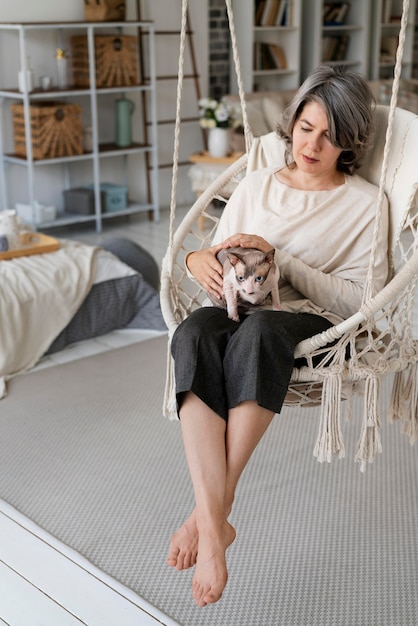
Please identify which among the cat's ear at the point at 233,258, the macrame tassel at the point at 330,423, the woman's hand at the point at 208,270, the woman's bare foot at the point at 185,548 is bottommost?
the woman's bare foot at the point at 185,548

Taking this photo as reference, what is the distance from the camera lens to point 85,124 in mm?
6086

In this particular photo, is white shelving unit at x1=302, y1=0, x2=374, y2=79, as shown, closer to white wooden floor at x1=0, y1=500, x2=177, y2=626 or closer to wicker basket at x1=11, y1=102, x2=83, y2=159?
wicker basket at x1=11, y1=102, x2=83, y2=159

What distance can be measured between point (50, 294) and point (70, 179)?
2.72 m

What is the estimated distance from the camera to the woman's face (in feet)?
6.91

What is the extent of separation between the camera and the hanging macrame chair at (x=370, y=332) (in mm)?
1877

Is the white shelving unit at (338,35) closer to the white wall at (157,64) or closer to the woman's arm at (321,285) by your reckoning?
the white wall at (157,64)

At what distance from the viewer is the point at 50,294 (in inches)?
141

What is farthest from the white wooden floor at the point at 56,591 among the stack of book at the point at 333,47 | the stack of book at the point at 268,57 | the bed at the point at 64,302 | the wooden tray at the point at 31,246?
the stack of book at the point at 333,47

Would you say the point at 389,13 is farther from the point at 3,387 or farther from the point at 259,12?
the point at 3,387

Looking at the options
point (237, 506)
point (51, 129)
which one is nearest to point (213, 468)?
point (237, 506)

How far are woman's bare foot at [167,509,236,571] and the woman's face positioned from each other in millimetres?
958

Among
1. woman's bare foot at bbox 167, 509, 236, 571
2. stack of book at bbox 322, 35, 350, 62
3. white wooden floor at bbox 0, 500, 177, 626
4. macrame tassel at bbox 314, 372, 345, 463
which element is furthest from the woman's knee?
stack of book at bbox 322, 35, 350, 62

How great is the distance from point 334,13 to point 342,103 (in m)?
5.79

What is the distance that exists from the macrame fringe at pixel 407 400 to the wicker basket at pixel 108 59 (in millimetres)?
4127
